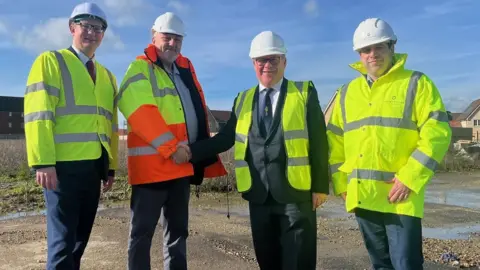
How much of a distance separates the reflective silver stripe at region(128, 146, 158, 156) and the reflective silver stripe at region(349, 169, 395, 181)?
172 cm

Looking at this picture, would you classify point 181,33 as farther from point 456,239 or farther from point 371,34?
point 456,239

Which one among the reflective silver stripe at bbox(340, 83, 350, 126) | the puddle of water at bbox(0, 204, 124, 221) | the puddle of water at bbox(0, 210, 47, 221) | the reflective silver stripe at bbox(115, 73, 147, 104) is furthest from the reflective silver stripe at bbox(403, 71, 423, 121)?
the puddle of water at bbox(0, 210, 47, 221)

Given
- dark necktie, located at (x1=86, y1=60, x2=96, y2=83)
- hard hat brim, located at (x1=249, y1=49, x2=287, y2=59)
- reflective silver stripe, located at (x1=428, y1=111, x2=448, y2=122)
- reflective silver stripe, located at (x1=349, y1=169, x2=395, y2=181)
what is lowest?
reflective silver stripe, located at (x1=349, y1=169, x2=395, y2=181)

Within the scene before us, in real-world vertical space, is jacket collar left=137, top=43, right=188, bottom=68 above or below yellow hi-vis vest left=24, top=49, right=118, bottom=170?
above

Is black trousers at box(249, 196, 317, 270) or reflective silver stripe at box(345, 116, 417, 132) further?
black trousers at box(249, 196, 317, 270)

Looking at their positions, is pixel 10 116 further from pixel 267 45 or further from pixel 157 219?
pixel 267 45

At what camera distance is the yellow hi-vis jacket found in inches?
132

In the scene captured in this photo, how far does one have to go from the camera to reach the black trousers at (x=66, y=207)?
368 cm

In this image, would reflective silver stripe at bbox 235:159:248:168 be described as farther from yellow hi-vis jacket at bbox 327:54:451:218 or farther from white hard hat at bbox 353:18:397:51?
white hard hat at bbox 353:18:397:51

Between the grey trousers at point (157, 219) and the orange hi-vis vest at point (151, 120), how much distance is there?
124mm

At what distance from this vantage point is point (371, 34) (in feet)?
11.4

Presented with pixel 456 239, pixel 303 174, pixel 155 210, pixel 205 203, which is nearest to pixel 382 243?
pixel 303 174

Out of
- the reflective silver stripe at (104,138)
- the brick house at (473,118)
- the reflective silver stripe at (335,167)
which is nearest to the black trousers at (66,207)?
the reflective silver stripe at (104,138)

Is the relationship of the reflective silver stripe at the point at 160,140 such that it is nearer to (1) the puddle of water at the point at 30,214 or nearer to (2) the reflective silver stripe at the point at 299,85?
(2) the reflective silver stripe at the point at 299,85
